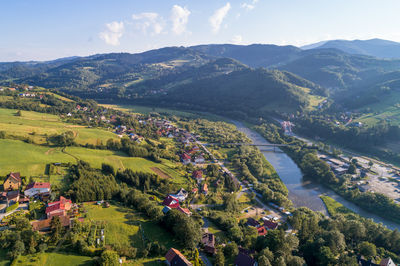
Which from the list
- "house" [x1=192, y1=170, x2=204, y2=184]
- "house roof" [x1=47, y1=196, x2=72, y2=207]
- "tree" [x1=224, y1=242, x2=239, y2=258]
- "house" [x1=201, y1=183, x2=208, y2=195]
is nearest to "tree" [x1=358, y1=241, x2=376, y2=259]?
"tree" [x1=224, y1=242, x2=239, y2=258]

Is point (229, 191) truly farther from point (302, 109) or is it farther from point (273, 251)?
point (302, 109)

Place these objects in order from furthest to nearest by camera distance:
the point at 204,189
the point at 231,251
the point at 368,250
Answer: the point at 204,189, the point at 368,250, the point at 231,251

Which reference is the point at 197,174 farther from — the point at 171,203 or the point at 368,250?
the point at 368,250

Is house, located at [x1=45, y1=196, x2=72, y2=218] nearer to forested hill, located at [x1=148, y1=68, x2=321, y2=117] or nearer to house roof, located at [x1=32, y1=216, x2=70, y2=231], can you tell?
house roof, located at [x1=32, y1=216, x2=70, y2=231]

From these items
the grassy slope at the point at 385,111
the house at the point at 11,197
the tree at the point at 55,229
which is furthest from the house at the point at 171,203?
the grassy slope at the point at 385,111

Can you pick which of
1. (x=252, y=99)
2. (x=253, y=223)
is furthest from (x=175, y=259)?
(x=252, y=99)

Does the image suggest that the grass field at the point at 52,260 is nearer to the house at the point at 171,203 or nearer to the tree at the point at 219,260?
the tree at the point at 219,260
